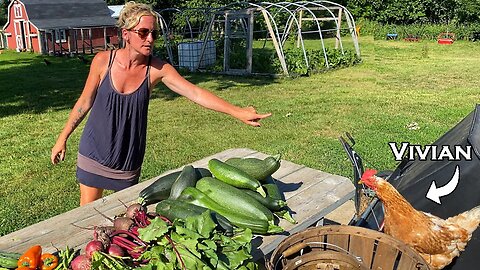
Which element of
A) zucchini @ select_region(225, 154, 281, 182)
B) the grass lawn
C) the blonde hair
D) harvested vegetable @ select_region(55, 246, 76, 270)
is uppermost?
the blonde hair

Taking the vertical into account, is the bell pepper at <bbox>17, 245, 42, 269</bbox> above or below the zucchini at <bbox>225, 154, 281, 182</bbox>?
below

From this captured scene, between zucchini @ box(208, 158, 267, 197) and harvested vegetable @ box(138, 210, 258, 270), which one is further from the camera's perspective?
zucchini @ box(208, 158, 267, 197)

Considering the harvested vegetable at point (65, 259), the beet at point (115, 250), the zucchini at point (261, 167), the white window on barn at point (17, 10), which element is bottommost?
the white window on barn at point (17, 10)

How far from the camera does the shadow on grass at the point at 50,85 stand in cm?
1169

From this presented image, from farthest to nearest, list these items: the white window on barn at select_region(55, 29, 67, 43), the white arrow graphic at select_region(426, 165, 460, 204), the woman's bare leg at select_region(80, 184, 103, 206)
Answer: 1. the white window on barn at select_region(55, 29, 67, 43)
2. the woman's bare leg at select_region(80, 184, 103, 206)
3. the white arrow graphic at select_region(426, 165, 460, 204)

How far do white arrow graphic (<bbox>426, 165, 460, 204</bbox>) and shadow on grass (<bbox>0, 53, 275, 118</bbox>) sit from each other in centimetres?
978

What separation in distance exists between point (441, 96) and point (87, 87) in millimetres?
10420

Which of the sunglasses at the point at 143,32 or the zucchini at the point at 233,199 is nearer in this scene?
the zucchini at the point at 233,199

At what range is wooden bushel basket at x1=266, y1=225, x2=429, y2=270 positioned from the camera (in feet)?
7.66

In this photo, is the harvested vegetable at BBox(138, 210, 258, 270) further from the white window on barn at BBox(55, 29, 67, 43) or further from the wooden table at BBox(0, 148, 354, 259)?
the white window on barn at BBox(55, 29, 67, 43)

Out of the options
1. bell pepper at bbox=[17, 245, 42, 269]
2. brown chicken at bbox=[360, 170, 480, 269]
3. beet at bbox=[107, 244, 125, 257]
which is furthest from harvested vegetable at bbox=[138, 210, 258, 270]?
brown chicken at bbox=[360, 170, 480, 269]

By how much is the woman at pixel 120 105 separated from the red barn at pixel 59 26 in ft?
87.8

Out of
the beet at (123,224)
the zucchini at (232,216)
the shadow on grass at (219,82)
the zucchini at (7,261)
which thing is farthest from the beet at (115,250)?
the shadow on grass at (219,82)

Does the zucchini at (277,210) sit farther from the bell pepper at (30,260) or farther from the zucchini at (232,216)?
the bell pepper at (30,260)
